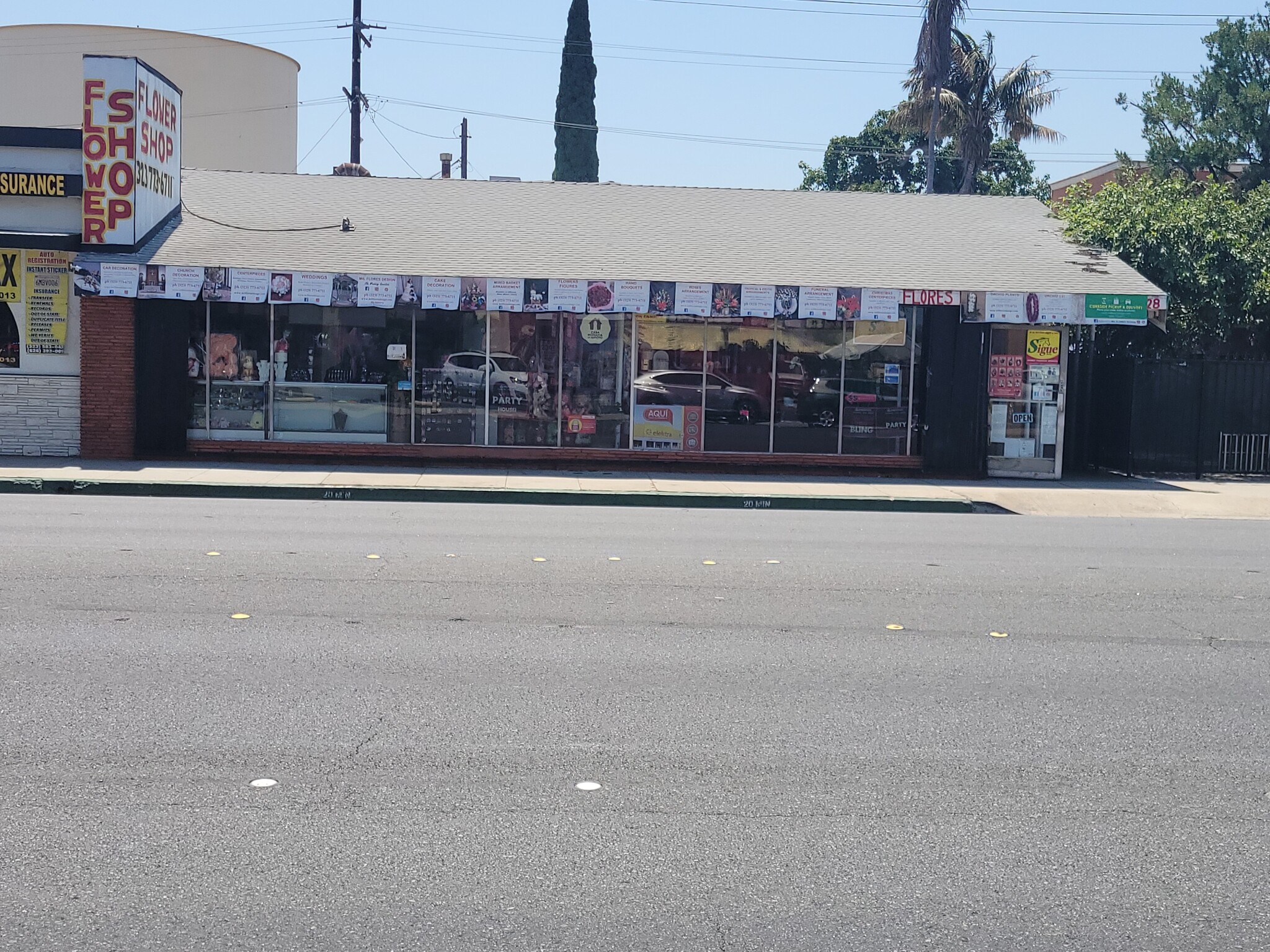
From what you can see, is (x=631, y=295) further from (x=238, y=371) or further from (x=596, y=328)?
(x=238, y=371)

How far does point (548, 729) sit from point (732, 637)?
230 centimetres

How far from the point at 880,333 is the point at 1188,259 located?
5.89 metres

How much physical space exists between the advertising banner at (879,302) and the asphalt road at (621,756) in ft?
28.4

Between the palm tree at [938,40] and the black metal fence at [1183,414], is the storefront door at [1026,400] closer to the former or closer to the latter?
the black metal fence at [1183,414]

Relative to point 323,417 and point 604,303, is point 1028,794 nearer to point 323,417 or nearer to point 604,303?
point 604,303

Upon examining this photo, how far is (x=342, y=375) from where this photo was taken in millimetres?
20188

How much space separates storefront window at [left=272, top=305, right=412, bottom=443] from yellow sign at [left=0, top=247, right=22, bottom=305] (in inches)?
142

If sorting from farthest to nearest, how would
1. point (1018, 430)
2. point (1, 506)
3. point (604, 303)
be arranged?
point (1018, 430) → point (604, 303) → point (1, 506)

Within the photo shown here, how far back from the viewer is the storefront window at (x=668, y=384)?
20.2 meters

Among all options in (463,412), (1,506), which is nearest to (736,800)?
(1,506)

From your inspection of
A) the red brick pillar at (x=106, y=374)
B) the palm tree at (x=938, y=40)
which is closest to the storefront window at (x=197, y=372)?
the red brick pillar at (x=106, y=374)

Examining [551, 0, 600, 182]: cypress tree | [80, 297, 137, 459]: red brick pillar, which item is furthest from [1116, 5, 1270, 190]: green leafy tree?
[80, 297, 137, 459]: red brick pillar

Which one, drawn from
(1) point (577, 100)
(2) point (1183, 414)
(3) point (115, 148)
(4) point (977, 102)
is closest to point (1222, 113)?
(4) point (977, 102)

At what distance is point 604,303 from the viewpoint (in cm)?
1900
